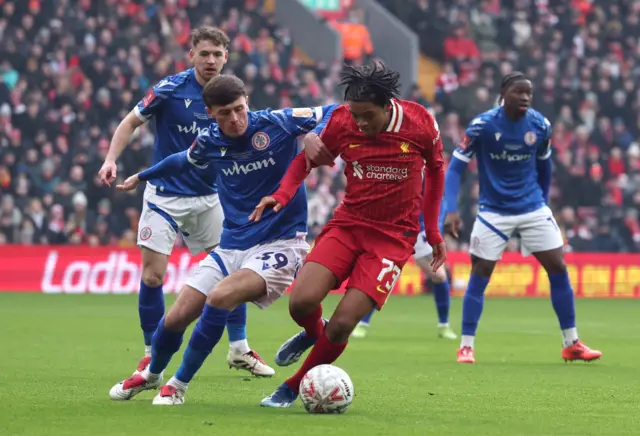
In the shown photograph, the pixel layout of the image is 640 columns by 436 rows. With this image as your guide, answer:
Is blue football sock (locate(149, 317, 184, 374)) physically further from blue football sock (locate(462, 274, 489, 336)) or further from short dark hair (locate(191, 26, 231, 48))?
blue football sock (locate(462, 274, 489, 336))

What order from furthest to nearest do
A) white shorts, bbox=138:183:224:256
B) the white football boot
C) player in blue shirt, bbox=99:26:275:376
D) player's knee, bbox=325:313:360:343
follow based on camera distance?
1. white shorts, bbox=138:183:224:256
2. the white football boot
3. player in blue shirt, bbox=99:26:275:376
4. player's knee, bbox=325:313:360:343

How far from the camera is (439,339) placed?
1375cm

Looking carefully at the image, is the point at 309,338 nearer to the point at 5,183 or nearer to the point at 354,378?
the point at 354,378

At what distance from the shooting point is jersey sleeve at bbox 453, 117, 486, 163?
1121cm

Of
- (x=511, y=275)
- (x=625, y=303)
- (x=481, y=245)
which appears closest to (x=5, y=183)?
(x=511, y=275)

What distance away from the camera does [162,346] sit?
7824mm

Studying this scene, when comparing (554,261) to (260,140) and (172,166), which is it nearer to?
(260,140)

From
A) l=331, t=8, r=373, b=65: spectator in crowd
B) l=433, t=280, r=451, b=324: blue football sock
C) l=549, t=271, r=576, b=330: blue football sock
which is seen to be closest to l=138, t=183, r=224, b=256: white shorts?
l=549, t=271, r=576, b=330: blue football sock

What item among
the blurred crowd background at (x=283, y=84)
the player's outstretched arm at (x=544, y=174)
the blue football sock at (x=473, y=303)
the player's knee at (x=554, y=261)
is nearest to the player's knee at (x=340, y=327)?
the blue football sock at (x=473, y=303)

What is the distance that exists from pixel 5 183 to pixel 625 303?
34.5 ft

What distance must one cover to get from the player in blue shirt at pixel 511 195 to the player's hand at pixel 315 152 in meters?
3.51

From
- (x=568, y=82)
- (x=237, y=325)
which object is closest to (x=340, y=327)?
(x=237, y=325)

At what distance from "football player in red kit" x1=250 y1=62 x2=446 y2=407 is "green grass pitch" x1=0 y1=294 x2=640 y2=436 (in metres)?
0.59

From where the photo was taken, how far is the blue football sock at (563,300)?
11234 millimetres
